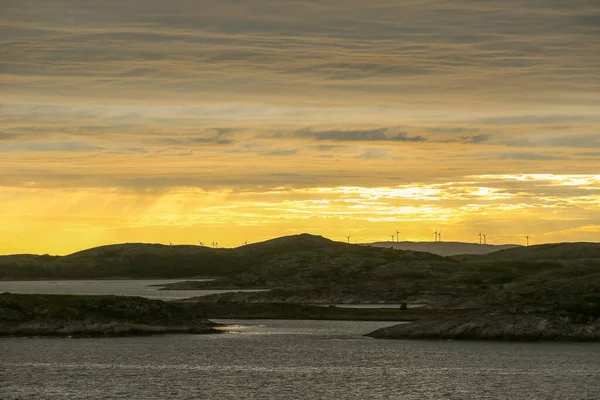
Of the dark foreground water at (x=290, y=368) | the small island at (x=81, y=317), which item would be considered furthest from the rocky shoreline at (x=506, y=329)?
the small island at (x=81, y=317)

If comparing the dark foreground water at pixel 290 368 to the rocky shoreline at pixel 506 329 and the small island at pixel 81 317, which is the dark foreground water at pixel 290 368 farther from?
the small island at pixel 81 317

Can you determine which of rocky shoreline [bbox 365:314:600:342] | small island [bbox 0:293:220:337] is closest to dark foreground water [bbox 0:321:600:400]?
rocky shoreline [bbox 365:314:600:342]

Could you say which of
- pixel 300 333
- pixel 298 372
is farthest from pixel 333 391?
pixel 300 333

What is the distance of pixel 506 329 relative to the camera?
150m

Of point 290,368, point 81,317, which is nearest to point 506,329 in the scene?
point 290,368

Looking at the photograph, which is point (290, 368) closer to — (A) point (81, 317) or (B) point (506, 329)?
(B) point (506, 329)

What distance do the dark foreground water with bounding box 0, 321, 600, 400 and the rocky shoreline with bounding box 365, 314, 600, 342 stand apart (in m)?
2.82

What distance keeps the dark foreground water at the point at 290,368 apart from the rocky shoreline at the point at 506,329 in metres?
2.82

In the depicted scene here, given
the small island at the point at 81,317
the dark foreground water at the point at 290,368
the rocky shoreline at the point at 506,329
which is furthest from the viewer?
the small island at the point at 81,317

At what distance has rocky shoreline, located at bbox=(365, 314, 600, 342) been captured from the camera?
482 ft

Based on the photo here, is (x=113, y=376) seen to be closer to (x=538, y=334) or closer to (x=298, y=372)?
(x=298, y=372)

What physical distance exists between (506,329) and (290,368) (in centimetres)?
4200

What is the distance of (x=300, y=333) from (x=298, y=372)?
2131 inches

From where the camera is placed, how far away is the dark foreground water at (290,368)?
10156 cm
